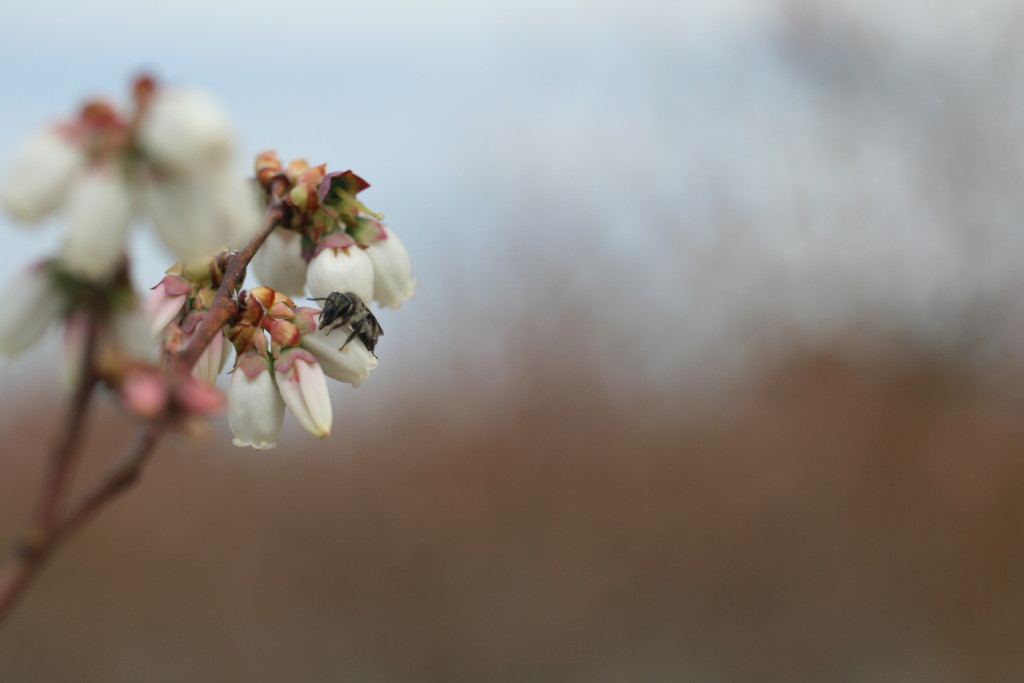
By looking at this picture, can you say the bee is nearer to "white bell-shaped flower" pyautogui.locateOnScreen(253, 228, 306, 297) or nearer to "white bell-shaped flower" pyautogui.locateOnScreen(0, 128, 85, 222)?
"white bell-shaped flower" pyautogui.locateOnScreen(253, 228, 306, 297)

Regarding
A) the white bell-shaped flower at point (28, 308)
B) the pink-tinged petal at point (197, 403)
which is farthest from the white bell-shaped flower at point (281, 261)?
the pink-tinged petal at point (197, 403)

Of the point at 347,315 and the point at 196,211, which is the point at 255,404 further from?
the point at 196,211

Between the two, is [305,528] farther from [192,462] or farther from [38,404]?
[38,404]

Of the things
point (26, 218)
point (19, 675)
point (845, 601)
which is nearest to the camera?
point (26, 218)

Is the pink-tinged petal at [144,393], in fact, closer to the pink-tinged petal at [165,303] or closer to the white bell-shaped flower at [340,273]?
the pink-tinged petal at [165,303]

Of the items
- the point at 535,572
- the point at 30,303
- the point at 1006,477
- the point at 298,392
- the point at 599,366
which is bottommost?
the point at 30,303

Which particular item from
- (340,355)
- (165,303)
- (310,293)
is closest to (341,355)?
(340,355)

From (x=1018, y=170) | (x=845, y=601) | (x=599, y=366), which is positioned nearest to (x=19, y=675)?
(x=599, y=366)

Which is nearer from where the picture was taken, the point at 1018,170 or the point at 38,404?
the point at 38,404
